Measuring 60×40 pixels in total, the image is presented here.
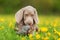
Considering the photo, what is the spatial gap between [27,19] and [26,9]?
0.27m

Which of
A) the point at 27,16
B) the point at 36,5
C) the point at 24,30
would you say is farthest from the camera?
the point at 36,5

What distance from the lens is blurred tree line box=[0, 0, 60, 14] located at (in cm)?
2128

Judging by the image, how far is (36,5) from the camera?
21.8 m

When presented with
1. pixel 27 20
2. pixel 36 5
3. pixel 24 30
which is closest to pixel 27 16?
pixel 27 20

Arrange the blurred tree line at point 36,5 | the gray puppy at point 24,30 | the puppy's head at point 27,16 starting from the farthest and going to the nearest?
the blurred tree line at point 36,5 → the puppy's head at point 27,16 → the gray puppy at point 24,30

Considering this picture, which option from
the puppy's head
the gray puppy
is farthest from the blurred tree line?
the gray puppy

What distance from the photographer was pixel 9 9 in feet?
68.0

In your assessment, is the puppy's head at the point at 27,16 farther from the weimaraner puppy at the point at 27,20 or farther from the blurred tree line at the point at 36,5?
the blurred tree line at the point at 36,5

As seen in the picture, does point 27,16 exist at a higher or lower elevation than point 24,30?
higher

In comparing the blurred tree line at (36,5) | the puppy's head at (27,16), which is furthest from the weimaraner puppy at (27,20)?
the blurred tree line at (36,5)

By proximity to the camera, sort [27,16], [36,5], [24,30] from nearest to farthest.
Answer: [24,30] < [27,16] < [36,5]

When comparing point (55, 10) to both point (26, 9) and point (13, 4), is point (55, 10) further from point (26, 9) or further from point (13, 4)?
point (26, 9)

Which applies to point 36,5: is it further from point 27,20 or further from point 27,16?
point 27,20

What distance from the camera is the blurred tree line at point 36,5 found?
69.8ft
